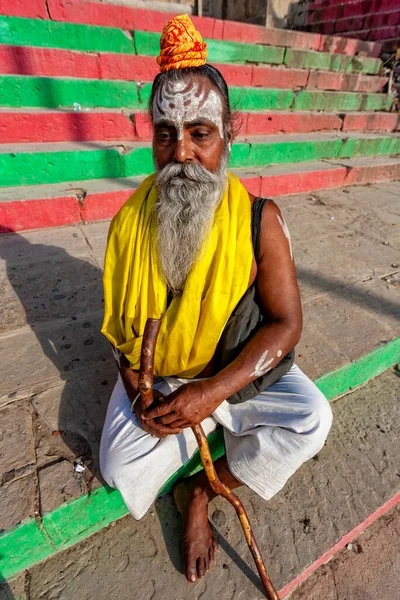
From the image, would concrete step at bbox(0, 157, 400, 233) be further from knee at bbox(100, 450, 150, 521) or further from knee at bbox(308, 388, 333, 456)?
knee at bbox(308, 388, 333, 456)

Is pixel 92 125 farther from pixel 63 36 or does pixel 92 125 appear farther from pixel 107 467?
pixel 107 467

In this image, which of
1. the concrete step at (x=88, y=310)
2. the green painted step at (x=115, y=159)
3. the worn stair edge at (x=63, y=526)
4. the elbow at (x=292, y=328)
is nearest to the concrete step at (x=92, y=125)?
the green painted step at (x=115, y=159)

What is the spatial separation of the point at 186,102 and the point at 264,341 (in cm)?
104

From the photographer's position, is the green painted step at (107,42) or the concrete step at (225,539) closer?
the concrete step at (225,539)

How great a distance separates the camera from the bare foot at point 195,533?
1359mm

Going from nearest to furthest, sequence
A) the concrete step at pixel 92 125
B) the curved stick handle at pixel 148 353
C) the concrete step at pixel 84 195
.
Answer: the curved stick handle at pixel 148 353, the concrete step at pixel 84 195, the concrete step at pixel 92 125

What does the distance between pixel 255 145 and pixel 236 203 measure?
12.2 ft

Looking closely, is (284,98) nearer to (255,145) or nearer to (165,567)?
(255,145)

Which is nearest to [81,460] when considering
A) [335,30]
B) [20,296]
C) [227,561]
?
[227,561]

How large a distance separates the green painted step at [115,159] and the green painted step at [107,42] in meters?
1.79

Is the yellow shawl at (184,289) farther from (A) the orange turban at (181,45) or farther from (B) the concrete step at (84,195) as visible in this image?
(B) the concrete step at (84,195)

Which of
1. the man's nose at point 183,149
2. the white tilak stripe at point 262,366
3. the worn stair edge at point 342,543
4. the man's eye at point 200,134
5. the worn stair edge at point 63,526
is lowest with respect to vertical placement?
the worn stair edge at point 342,543

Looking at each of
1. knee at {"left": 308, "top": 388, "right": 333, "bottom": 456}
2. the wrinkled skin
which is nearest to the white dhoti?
knee at {"left": 308, "top": 388, "right": 333, "bottom": 456}

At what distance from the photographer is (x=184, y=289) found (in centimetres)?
141
